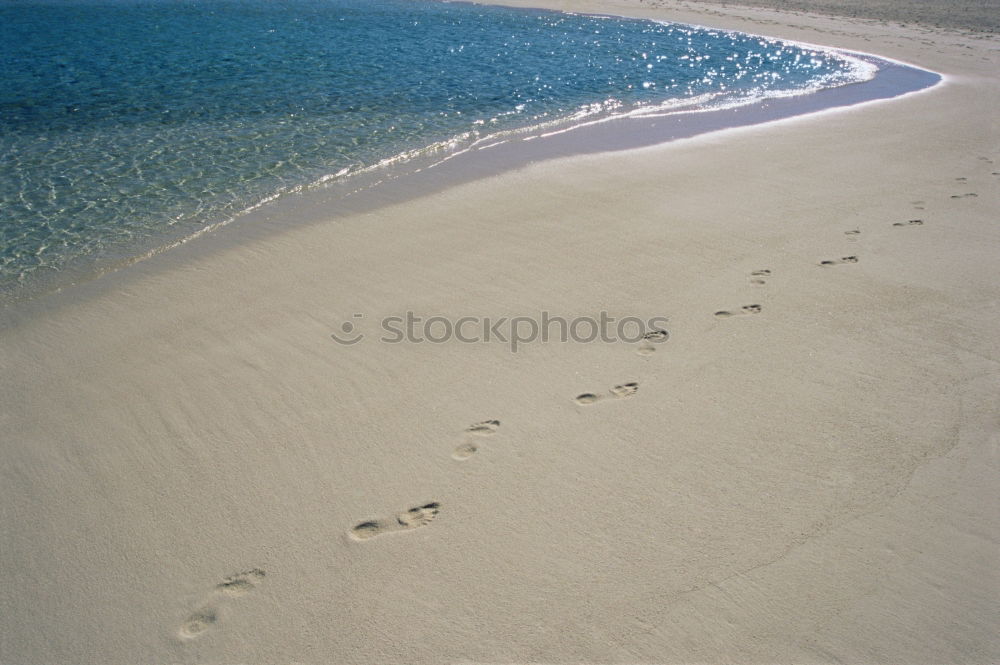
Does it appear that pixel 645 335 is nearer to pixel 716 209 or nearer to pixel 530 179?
pixel 716 209

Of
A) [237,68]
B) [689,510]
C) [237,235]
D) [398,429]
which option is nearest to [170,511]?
[398,429]

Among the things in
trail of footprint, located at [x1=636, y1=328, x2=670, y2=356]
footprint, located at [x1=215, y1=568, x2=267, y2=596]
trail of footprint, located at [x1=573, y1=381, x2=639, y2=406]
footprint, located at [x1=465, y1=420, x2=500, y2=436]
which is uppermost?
trail of footprint, located at [x1=636, y1=328, x2=670, y2=356]

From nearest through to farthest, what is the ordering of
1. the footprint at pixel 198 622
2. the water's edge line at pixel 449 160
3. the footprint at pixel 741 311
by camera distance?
the footprint at pixel 198 622, the footprint at pixel 741 311, the water's edge line at pixel 449 160

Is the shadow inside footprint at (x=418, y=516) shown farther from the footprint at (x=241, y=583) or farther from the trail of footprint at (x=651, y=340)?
the trail of footprint at (x=651, y=340)

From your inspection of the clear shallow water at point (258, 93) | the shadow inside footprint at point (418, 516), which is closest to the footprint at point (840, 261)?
the shadow inside footprint at point (418, 516)

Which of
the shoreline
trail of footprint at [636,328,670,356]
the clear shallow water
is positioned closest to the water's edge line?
the shoreline

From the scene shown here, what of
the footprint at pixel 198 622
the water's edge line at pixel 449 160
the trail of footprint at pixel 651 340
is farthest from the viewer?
the water's edge line at pixel 449 160

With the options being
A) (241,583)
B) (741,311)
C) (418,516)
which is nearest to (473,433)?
(418,516)

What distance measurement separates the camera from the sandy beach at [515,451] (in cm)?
268

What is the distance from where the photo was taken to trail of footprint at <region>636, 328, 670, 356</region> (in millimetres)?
4359

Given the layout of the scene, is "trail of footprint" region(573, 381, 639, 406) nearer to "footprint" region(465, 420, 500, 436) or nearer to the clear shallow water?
"footprint" region(465, 420, 500, 436)

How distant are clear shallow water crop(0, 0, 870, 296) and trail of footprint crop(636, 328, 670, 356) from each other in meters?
4.58

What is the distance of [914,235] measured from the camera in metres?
5.99

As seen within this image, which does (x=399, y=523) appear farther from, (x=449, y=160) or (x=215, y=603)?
(x=449, y=160)
